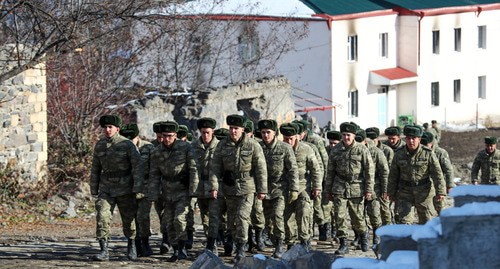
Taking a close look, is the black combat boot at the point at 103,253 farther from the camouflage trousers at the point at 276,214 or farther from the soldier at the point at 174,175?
the camouflage trousers at the point at 276,214

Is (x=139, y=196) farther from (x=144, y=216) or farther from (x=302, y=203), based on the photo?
(x=302, y=203)

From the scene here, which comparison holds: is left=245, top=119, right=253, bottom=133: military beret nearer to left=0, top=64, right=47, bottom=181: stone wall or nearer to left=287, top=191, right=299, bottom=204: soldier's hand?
left=287, top=191, right=299, bottom=204: soldier's hand

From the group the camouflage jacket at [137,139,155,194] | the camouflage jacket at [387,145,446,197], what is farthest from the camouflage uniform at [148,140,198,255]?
the camouflage jacket at [387,145,446,197]

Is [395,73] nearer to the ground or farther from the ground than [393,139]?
farther from the ground

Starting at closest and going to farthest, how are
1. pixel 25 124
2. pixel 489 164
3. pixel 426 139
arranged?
pixel 426 139 → pixel 489 164 → pixel 25 124

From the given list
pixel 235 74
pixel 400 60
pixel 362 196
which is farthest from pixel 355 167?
pixel 400 60

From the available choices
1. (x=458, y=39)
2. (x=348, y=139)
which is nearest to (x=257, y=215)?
(x=348, y=139)

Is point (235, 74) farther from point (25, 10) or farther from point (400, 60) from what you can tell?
point (25, 10)

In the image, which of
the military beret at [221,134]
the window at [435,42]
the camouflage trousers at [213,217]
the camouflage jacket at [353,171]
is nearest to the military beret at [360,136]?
the camouflage jacket at [353,171]

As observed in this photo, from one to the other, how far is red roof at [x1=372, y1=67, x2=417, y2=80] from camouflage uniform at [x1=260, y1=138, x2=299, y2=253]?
29892mm

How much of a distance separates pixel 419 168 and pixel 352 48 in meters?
28.5

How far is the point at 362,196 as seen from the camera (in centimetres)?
1659

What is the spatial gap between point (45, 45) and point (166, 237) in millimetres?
3619

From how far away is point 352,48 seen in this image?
4469 cm
